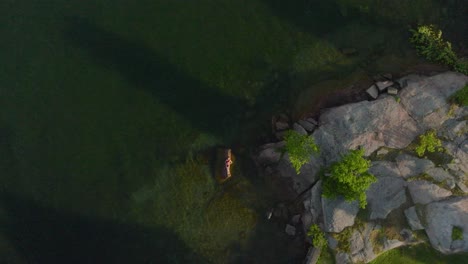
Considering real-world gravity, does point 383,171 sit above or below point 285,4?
below

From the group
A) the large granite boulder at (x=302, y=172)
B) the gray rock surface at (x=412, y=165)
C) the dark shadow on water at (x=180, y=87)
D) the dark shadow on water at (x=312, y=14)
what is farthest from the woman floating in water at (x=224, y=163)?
the gray rock surface at (x=412, y=165)

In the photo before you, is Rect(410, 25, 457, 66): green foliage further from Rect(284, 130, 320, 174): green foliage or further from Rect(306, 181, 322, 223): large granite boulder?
Rect(306, 181, 322, 223): large granite boulder

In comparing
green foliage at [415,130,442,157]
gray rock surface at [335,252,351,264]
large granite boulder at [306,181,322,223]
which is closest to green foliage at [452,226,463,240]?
green foliage at [415,130,442,157]

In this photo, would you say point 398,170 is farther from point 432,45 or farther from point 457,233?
point 432,45

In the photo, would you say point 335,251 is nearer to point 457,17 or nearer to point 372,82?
point 372,82

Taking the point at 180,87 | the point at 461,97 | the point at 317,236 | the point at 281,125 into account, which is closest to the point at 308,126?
the point at 281,125

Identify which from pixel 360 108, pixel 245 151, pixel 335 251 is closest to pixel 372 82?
pixel 360 108
